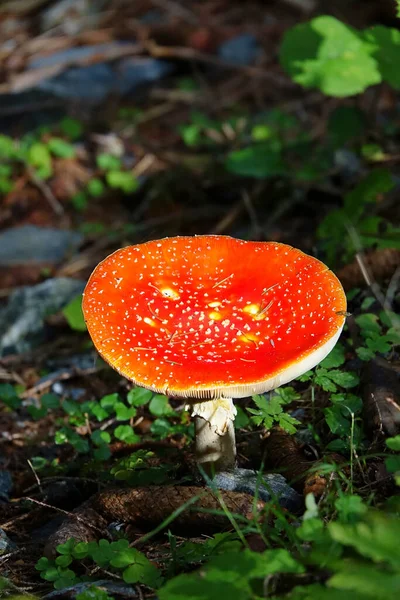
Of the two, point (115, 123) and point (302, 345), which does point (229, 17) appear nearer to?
point (115, 123)

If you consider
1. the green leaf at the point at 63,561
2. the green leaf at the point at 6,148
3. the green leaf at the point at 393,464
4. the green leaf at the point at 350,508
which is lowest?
the green leaf at the point at 6,148

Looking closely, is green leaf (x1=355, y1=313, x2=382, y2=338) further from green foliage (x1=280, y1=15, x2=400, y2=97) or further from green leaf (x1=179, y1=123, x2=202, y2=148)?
green leaf (x1=179, y1=123, x2=202, y2=148)

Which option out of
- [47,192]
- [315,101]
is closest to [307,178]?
[315,101]

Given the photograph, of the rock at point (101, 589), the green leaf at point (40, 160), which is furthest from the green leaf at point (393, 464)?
the green leaf at point (40, 160)

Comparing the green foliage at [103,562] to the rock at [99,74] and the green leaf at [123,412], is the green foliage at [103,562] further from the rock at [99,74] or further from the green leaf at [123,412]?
the rock at [99,74]

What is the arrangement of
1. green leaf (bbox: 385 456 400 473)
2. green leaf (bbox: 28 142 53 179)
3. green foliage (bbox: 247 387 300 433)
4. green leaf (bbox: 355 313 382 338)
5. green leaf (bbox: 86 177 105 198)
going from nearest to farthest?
green leaf (bbox: 385 456 400 473) → green foliage (bbox: 247 387 300 433) → green leaf (bbox: 355 313 382 338) → green leaf (bbox: 86 177 105 198) → green leaf (bbox: 28 142 53 179)

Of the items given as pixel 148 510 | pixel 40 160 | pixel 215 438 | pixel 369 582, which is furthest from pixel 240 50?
pixel 369 582

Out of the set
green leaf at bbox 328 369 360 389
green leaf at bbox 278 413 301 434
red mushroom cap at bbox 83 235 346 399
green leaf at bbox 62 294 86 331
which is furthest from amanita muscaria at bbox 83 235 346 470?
green leaf at bbox 62 294 86 331
